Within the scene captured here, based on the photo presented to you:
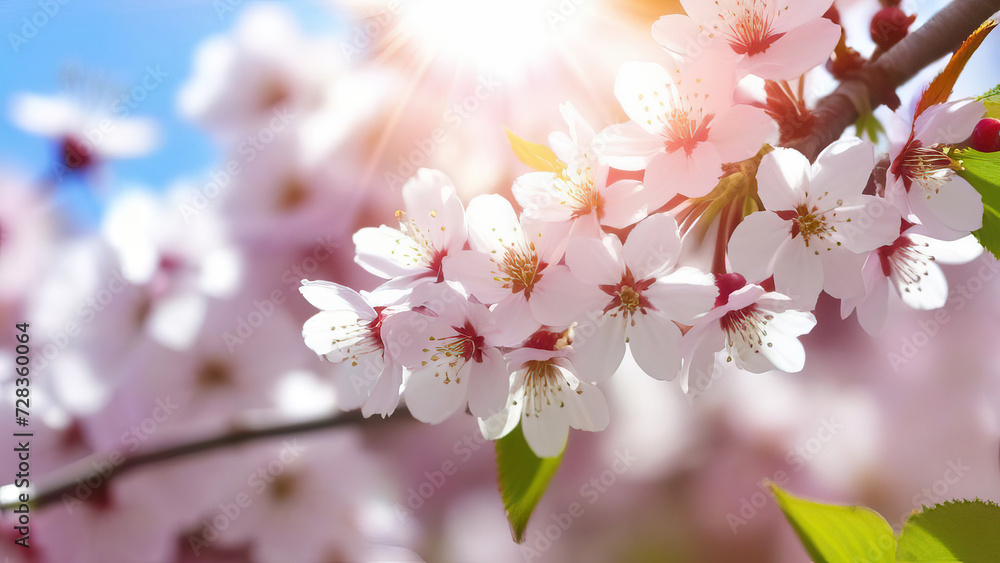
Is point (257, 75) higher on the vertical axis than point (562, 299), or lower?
higher

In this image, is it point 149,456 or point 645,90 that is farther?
point 149,456

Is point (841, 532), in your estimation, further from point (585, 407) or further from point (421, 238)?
point (421, 238)

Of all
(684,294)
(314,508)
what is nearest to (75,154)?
(314,508)

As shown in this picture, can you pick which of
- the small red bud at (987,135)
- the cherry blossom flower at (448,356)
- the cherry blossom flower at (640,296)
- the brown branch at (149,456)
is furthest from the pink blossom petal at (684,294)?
the brown branch at (149,456)

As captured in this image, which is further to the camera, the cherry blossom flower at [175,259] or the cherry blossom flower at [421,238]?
the cherry blossom flower at [175,259]

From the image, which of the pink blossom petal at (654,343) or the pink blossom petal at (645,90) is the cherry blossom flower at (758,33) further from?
the pink blossom petal at (654,343)
